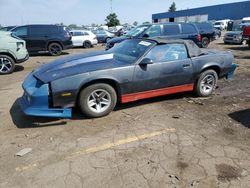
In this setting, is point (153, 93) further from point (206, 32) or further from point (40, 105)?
point (206, 32)

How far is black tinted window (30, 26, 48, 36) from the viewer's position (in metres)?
15.0

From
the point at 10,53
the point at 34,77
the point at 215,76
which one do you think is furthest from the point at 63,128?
the point at 10,53

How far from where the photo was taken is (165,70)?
5.51 meters

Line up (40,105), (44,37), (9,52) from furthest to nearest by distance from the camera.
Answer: (44,37)
(9,52)
(40,105)

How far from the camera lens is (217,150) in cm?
388

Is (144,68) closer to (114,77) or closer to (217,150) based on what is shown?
(114,77)

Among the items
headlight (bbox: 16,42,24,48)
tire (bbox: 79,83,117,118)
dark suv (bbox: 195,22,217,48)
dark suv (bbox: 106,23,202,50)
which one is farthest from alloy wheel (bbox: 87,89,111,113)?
dark suv (bbox: 195,22,217,48)

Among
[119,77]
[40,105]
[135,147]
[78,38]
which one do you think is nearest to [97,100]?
[119,77]

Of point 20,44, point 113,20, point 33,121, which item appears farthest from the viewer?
point 113,20

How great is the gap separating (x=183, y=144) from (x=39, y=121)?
2637 mm

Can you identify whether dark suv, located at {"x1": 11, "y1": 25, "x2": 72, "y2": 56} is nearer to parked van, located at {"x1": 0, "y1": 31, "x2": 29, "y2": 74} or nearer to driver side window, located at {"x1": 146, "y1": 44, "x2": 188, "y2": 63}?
parked van, located at {"x1": 0, "y1": 31, "x2": 29, "y2": 74}

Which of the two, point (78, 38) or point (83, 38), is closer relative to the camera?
point (78, 38)

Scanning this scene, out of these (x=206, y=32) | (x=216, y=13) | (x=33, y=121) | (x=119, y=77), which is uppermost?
(x=216, y=13)

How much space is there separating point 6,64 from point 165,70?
6577 mm
